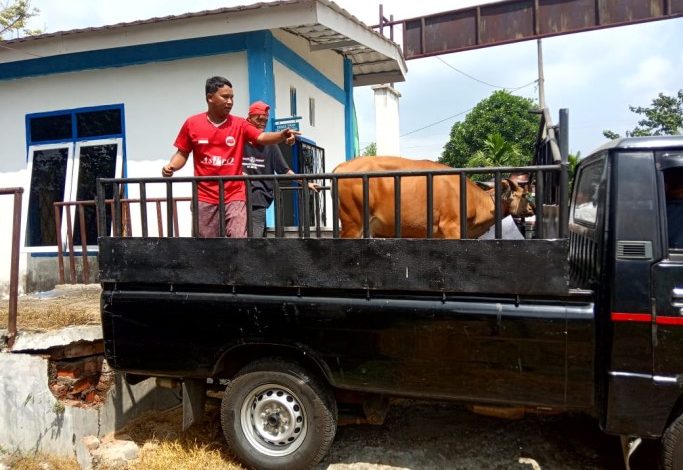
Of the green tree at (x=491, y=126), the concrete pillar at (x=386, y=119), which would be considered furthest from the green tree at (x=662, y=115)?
the concrete pillar at (x=386, y=119)

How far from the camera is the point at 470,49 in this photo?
1095 centimetres

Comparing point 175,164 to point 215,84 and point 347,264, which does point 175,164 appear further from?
point 347,264

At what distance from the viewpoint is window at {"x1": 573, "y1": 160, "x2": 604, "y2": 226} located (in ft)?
10.3

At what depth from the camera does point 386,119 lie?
13.0 m

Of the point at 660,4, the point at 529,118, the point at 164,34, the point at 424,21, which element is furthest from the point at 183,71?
the point at 529,118

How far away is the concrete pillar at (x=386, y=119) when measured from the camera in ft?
42.1

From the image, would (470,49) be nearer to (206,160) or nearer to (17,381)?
(206,160)

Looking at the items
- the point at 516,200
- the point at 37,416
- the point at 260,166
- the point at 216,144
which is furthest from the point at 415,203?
the point at 37,416

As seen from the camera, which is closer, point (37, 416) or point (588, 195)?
point (588, 195)

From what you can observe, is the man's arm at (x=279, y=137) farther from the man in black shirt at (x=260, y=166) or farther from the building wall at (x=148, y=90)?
the building wall at (x=148, y=90)

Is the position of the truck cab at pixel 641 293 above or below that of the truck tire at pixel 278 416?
above

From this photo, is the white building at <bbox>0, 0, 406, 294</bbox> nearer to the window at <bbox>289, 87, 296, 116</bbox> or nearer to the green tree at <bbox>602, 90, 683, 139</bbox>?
the window at <bbox>289, 87, 296, 116</bbox>

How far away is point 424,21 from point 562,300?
31.6ft

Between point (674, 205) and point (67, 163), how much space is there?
7888mm
